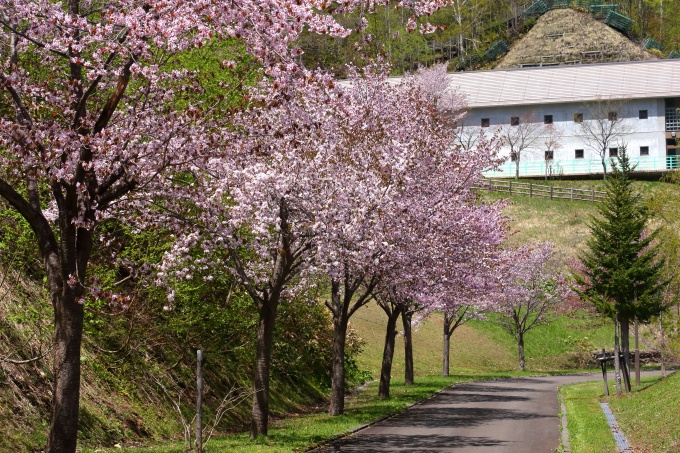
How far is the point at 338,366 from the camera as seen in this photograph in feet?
80.9

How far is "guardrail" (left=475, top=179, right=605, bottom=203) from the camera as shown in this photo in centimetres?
7100

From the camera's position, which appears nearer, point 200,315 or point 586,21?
point 200,315

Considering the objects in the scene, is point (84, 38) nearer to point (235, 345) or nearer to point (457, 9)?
point (235, 345)

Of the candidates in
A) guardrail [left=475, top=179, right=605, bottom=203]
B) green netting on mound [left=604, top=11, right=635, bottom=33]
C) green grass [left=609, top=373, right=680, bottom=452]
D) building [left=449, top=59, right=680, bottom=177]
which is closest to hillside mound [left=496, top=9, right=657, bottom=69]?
green netting on mound [left=604, top=11, right=635, bottom=33]

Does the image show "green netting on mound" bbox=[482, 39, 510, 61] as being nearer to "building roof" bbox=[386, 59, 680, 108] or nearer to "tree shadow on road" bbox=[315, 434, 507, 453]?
"building roof" bbox=[386, 59, 680, 108]

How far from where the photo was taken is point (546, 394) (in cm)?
3189

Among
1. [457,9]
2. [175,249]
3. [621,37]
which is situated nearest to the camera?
[175,249]

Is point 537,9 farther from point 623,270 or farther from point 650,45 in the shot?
point 623,270

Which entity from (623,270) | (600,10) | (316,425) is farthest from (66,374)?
(600,10)

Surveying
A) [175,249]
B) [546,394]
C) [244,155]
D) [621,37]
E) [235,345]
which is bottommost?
[546,394]

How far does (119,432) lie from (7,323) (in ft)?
9.73

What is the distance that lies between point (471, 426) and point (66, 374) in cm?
1182

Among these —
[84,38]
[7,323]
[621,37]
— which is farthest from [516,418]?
[621,37]

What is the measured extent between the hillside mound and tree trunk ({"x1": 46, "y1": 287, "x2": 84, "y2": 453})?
10667 cm
